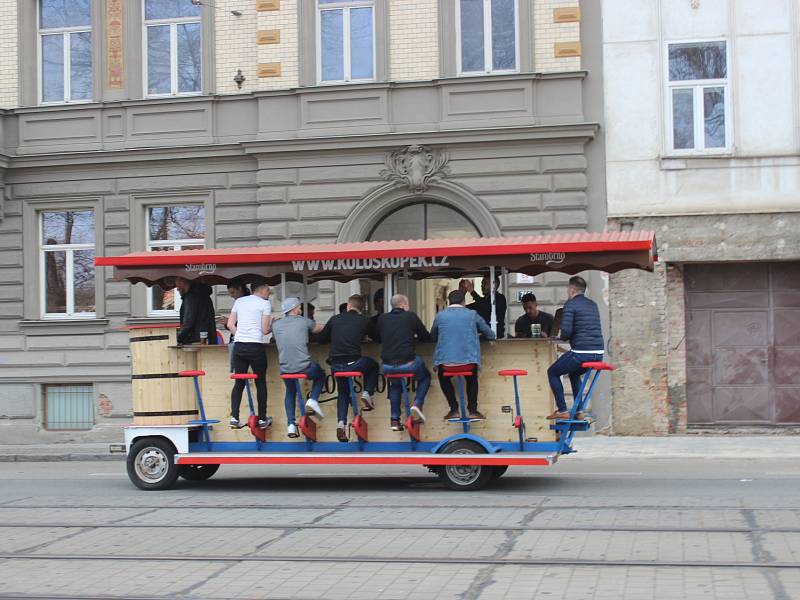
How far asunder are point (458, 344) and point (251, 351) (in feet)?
7.38

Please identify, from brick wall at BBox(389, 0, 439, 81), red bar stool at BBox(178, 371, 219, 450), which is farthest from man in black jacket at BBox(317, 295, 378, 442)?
brick wall at BBox(389, 0, 439, 81)

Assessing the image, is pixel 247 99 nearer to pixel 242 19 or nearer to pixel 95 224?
pixel 242 19

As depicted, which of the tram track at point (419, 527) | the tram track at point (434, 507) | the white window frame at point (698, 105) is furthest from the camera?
the white window frame at point (698, 105)

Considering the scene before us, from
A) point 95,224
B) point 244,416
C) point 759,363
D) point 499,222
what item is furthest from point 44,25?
point 759,363

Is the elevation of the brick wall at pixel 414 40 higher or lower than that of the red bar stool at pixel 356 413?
higher

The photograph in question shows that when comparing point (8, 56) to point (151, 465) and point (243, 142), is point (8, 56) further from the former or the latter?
point (151, 465)

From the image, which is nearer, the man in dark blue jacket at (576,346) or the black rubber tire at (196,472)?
the man in dark blue jacket at (576,346)

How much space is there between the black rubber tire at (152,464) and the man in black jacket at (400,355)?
2.48 metres

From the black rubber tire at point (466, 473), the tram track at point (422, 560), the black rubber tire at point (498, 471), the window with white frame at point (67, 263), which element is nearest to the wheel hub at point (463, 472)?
the black rubber tire at point (466, 473)

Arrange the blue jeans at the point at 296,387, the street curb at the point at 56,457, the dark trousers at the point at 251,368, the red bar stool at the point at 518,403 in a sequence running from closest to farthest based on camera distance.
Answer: the red bar stool at the point at 518,403 < the blue jeans at the point at 296,387 < the dark trousers at the point at 251,368 < the street curb at the point at 56,457

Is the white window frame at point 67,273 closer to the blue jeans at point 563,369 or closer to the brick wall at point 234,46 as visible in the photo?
the brick wall at point 234,46

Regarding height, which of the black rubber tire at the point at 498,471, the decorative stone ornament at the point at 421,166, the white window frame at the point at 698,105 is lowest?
the black rubber tire at the point at 498,471

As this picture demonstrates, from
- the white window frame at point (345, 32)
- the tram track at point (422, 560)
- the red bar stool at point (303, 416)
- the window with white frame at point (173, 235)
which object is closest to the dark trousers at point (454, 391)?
the red bar stool at point (303, 416)

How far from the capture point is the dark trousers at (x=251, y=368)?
13031 millimetres
